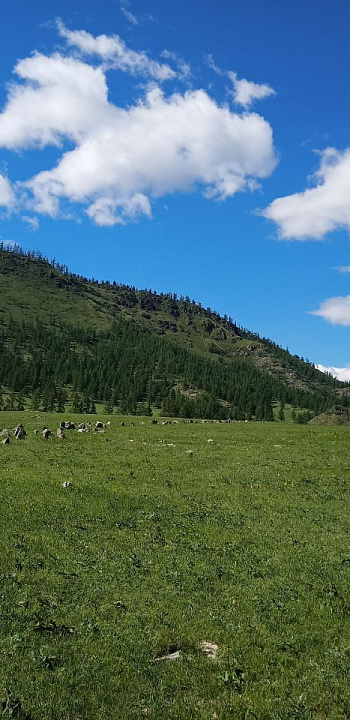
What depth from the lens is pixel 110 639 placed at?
41.7ft

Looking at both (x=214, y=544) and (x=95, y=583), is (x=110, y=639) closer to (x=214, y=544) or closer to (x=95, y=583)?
(x=95, y=583)

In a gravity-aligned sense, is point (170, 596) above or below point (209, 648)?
above

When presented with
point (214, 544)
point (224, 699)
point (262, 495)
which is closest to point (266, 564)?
point (214, 544)

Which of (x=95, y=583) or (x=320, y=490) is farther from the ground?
(x=320, y=490)

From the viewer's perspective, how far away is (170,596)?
15.3m

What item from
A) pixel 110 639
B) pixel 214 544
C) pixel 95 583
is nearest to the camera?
pixel 110 639

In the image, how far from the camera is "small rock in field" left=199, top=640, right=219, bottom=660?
40.7ft

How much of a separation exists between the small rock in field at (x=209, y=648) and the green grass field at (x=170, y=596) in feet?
0.48

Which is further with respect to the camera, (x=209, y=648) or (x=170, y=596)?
(x=170, y=596)

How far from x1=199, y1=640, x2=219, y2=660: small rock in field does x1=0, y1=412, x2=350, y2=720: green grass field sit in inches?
5.7

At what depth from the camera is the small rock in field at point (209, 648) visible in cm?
1241

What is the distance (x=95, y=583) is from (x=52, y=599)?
1.73m

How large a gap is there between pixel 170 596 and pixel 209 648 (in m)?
2.80

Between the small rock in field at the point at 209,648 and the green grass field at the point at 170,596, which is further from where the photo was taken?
the small rock in field at the point at 209,648
